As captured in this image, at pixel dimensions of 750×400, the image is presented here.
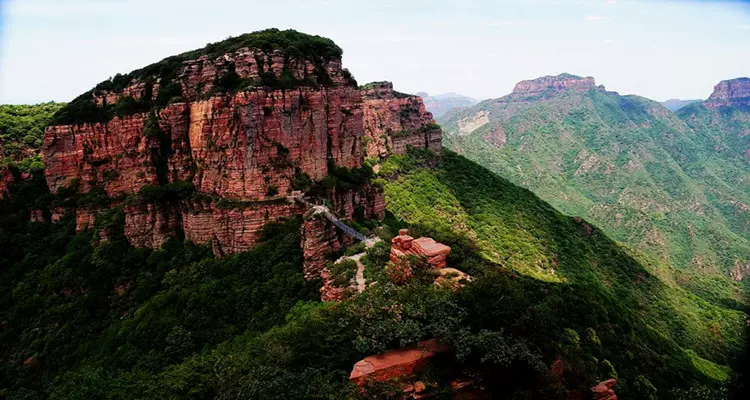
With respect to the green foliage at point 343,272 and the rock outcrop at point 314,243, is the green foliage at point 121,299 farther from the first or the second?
the green foliage at point 343,272

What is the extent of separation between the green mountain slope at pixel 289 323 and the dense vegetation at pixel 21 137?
345cm

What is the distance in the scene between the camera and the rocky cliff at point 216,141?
34469 mm

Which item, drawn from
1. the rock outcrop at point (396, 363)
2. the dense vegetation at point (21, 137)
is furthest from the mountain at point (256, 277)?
the dense vegetation at point (21, 137)

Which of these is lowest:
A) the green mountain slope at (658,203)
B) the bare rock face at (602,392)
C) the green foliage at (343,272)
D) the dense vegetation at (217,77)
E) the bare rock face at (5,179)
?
the green mountain slope at (658,203)

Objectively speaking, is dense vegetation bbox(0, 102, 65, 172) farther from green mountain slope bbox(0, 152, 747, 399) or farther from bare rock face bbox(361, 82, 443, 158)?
bare rock face bbox(361, 82, 443, 158)

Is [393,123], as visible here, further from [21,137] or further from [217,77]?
[21,137]

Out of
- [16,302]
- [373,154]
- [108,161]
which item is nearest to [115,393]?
[16,302]

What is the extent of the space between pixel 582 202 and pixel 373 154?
4182 inches

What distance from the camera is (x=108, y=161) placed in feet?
131

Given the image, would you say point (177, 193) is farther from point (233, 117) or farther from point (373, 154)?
point (373, 154)

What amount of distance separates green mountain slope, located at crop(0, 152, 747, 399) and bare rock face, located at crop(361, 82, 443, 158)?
1160 inches

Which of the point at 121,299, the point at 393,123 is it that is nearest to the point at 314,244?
the point at 121,299

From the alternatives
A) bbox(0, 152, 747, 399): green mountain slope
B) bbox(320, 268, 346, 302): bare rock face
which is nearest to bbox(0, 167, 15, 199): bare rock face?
bbox(0, 152, 747, 399): green mountain slope

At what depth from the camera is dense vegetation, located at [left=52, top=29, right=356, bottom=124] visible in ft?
118
